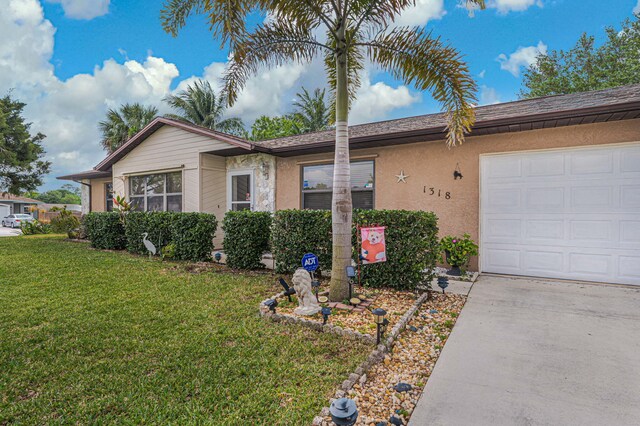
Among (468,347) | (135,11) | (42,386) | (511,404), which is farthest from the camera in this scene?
(135,11)

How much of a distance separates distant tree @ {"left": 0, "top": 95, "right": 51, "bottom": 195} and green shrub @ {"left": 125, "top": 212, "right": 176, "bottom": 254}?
57.0 feet

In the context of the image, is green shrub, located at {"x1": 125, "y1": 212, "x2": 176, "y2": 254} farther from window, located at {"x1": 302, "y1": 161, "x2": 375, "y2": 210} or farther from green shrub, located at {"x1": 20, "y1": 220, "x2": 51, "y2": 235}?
green shrub, located at {"x1": 20, "y1": 220, "x2": 51, "y2": 235}

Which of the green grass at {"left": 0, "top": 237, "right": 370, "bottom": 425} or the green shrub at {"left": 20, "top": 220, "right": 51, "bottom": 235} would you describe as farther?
the green shrub at {"left": 20, "top": 220, "right": 51, "bottom": 235}

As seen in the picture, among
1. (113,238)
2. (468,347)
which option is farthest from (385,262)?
(113,238)

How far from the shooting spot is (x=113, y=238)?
939 centimetres

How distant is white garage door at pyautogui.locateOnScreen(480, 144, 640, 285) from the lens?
17.2 feet

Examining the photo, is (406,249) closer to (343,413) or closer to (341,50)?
(341,50)

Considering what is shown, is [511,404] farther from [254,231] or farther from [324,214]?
[254,231]

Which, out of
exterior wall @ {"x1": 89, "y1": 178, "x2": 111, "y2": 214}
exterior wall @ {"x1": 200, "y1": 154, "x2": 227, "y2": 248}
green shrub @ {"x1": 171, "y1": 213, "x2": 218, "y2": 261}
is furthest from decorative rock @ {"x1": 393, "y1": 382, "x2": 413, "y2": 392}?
exterior wall @ {"x1": 89, "y1": 178, "x2": 111, "y2": 214}

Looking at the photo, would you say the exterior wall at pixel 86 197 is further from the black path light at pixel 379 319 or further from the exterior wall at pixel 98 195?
the black path light at pixel 379 319

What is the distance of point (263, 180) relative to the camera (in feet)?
29.2

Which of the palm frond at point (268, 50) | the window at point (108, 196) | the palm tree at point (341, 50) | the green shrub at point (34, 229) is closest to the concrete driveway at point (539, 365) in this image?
the palm tree at point (341, 50)

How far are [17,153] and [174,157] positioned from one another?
1834 centimetres

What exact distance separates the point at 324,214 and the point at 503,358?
10.8ft
